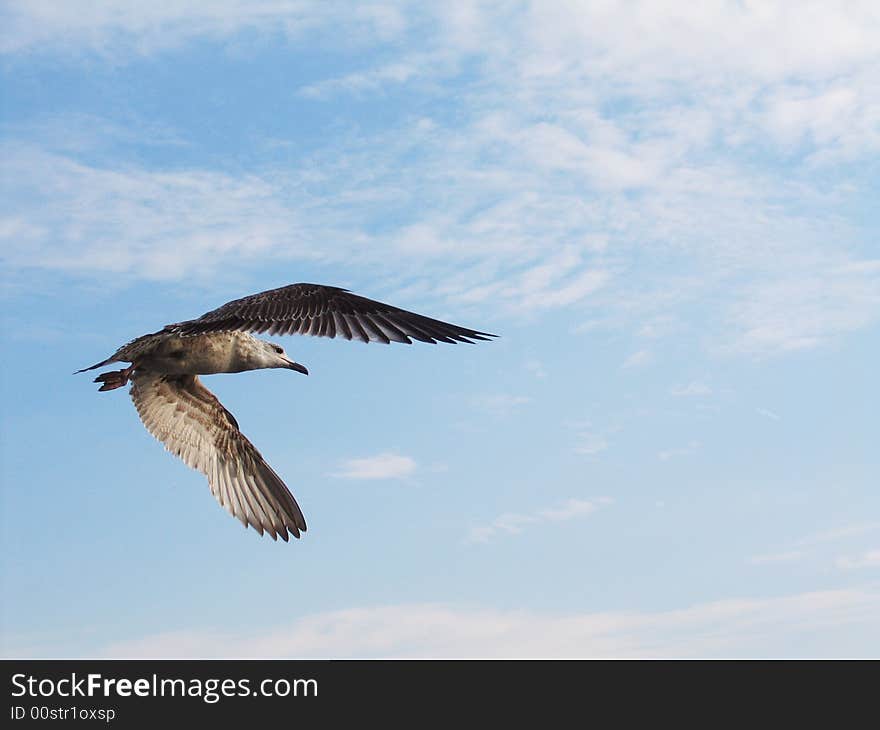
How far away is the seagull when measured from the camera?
1163 cm

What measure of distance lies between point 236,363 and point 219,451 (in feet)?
7.86

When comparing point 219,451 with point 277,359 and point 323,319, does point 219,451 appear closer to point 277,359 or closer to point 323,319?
point 277,359

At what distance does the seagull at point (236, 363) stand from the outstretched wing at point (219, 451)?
14 millimetres

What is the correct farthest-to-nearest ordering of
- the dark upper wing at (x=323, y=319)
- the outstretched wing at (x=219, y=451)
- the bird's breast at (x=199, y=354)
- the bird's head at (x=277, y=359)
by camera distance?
1. the outstretched wing at (x=219, y=451)
2. the bird's head at (x=277, y=359)
3. the bird's breast at (x=199, y=354)
4. the dark upper wing at (x=323, y=319)

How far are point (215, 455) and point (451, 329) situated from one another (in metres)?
4.78

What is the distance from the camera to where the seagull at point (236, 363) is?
11.6 m

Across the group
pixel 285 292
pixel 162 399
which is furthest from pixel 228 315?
pixel 162 399

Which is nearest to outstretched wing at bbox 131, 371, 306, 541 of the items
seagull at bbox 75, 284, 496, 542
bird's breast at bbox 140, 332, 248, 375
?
seagull at bbox 75, 284, 496, 542

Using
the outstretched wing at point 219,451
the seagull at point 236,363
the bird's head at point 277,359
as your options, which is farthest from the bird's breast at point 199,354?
the outstretched wing at point 219,451

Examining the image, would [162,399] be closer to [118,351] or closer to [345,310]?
[118,351]

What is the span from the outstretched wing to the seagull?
1 cm

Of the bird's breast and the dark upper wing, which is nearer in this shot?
the dark upper wing

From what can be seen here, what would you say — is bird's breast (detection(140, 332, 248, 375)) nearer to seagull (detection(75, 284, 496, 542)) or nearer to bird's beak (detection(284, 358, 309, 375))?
seagull (detection(75, 284, 496, 542))

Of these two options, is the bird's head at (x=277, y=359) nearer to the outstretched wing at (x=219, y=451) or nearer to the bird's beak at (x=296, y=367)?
the bird's beak at (x=296, y=367)
